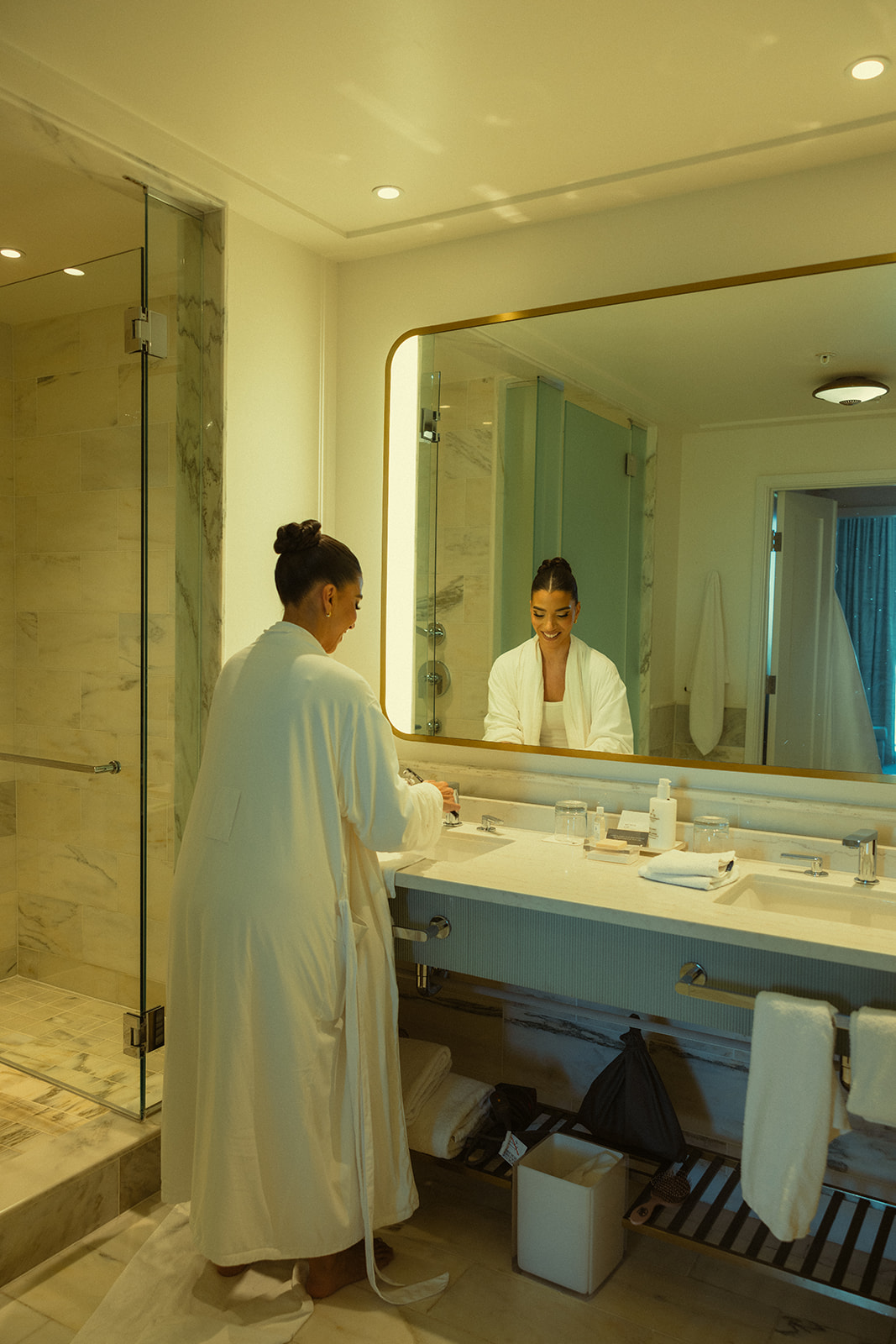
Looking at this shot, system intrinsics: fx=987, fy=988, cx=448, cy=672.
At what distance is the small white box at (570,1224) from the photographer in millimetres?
1984

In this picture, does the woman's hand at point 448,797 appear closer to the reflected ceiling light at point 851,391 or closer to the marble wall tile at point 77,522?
the reflected ceiling light at point 851,391

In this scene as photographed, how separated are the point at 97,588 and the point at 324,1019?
180 cm

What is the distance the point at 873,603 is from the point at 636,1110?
3.98ft


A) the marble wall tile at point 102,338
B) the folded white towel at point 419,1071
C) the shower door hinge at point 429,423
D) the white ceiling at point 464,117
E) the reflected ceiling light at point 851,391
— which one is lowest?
the folded white towel at point 419,1071

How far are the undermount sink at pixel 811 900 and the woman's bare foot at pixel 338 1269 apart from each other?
106 cm

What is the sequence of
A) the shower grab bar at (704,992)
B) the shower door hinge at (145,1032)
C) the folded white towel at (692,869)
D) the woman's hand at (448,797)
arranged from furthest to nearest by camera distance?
the shower door hinge at (145,1032) → the woman's hand at (448,797) → the folded white towel at (692,869) → the shower grab bar at (704,992)

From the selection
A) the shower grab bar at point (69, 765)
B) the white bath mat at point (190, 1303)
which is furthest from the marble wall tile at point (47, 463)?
the white bath mat at point (190, 1303)

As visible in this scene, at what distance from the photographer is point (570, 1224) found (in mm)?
1999

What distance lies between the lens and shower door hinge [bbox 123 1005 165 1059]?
246cm

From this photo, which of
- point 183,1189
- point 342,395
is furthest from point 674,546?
point 183,1189

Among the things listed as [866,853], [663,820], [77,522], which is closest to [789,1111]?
[866,853]

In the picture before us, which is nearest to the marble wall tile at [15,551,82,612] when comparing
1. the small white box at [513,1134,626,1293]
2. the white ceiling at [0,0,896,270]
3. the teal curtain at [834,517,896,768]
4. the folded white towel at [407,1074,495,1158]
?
the white ceiling at [0,0,896,270]

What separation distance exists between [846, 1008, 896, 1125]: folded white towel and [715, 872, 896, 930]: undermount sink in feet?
1.07

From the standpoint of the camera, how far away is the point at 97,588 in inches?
124
